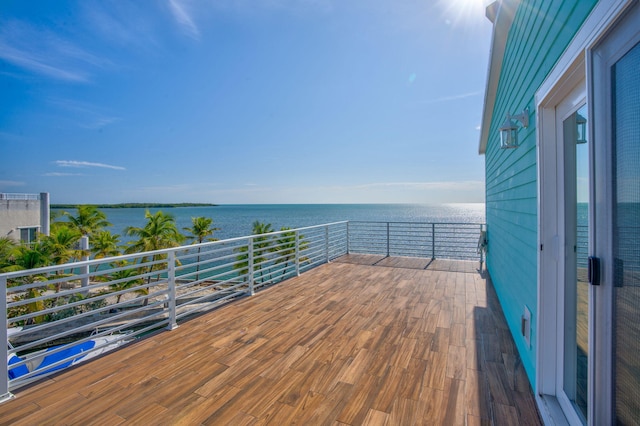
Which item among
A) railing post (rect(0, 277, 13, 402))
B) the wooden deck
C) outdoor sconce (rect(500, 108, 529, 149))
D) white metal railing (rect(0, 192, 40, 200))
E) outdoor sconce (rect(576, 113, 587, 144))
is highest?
white metal railing (rect(0, 192, 40, 200))

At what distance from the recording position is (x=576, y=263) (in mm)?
1504

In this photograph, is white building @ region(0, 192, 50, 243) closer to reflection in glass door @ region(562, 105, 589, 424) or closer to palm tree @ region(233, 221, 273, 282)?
palm tree @ region(233, 221, 273, 282)

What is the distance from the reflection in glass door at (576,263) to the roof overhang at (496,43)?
69.3 inches

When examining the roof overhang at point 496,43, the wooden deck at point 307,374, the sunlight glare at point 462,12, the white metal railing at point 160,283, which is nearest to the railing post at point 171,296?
the white metal railing at point 160,283

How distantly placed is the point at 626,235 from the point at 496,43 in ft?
11.2

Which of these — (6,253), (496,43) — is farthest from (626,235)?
(6,253)

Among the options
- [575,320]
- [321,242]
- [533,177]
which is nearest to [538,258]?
[575,320]

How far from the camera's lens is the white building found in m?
13.3

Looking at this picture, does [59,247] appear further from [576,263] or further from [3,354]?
[576,263]

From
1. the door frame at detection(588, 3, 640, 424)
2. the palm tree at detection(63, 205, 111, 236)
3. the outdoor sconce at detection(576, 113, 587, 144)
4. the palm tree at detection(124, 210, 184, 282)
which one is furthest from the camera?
the palm tree at detection(63, 205, 111, 236)

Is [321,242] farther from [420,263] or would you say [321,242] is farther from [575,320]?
[575,320]

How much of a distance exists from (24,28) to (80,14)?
6.85 feet

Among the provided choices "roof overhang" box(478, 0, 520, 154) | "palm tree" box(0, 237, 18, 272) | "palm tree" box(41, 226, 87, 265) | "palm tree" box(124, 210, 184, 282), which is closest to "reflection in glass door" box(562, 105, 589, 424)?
"roof overhang" box(478, 0, 520, 154)

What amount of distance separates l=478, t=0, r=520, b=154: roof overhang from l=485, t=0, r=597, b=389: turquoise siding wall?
199 millimetres
